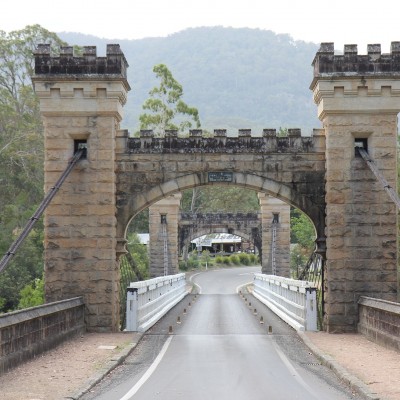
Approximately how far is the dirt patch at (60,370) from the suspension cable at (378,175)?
545cm

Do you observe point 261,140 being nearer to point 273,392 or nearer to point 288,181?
point 288,181

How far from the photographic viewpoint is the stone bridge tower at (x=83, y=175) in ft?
50.9

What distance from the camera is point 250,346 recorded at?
13367 millimetres

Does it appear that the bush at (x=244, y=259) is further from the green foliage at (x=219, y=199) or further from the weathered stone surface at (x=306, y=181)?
the weathered stone surface at (x=306, y=181)

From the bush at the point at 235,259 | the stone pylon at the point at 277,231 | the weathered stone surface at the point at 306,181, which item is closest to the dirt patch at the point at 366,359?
the weathered stone surface at the point at 306,181

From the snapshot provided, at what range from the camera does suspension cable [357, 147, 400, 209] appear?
14.3m

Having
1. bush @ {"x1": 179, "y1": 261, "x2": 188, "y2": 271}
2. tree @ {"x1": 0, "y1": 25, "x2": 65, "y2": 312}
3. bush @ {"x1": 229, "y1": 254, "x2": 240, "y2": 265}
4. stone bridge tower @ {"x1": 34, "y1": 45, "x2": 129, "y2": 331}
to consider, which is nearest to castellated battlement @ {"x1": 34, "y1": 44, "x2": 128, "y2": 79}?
stone bridge tower @ {"x1": 34, "y1": 45, "x2": 129, "y2": 331}

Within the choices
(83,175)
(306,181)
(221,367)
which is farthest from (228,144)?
(221,367)

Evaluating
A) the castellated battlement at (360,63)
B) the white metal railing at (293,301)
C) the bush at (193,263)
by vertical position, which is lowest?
the white metal railing at (293,301)

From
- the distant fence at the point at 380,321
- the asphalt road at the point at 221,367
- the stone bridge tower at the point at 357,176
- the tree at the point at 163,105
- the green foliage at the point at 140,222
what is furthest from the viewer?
the green foliage at the point at 140,222

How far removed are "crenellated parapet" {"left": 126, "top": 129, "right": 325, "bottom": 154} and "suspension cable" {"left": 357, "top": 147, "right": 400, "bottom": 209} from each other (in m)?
0.95

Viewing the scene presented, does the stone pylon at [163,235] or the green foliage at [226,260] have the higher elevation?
the stone pylon at [163,235]

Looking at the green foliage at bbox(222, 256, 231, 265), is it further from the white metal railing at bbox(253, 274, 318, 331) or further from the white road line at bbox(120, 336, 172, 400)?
the white road line at bbox(120, 336, 172, 400)

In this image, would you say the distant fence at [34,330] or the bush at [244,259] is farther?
the bush at [244,259]
